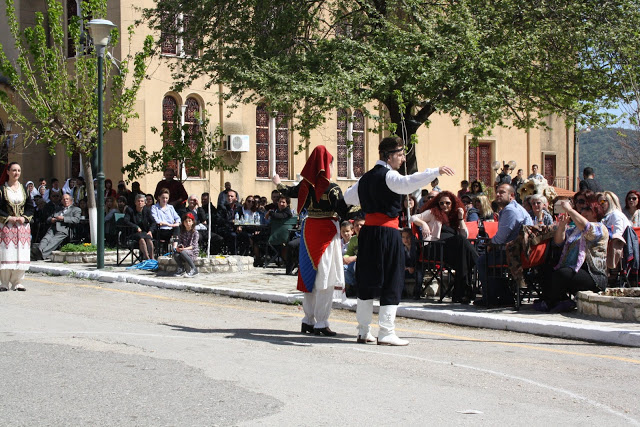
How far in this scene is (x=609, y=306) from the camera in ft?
35.7

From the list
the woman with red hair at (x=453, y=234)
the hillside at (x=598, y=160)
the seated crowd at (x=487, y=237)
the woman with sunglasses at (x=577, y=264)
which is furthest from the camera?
the hillside at (x=598, y=160)

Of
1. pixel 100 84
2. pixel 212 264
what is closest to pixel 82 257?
pixel 100 84

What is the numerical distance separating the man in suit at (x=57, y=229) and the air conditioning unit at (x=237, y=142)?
9.89 metres

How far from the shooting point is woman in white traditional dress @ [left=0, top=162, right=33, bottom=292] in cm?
1405

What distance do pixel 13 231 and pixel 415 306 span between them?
6.13 metres

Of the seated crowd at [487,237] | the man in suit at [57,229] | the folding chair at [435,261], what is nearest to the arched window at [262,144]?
the man in suit at [57,229]

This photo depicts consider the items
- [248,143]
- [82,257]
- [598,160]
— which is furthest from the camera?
[598,160]

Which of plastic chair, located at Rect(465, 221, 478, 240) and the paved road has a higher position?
plastic chair, located at Rect(465, 221, 478, 240)

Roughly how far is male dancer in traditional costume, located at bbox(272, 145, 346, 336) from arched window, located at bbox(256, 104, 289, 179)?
21915 mm

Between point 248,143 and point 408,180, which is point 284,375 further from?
point 248,143

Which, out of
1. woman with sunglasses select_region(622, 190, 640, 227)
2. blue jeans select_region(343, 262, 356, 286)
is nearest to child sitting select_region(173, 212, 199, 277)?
blue jeans select_region(343, 262, 356, 286)

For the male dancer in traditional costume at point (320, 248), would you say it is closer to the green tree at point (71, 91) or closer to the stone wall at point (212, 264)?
the stone wall at point (212, 264)

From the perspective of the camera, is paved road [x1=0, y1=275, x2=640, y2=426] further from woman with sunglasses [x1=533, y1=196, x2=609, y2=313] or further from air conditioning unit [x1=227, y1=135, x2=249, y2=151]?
air conditioning unit [x1=227, y1=135, x2=249, y2=151]

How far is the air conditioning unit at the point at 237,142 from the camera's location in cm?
3053
